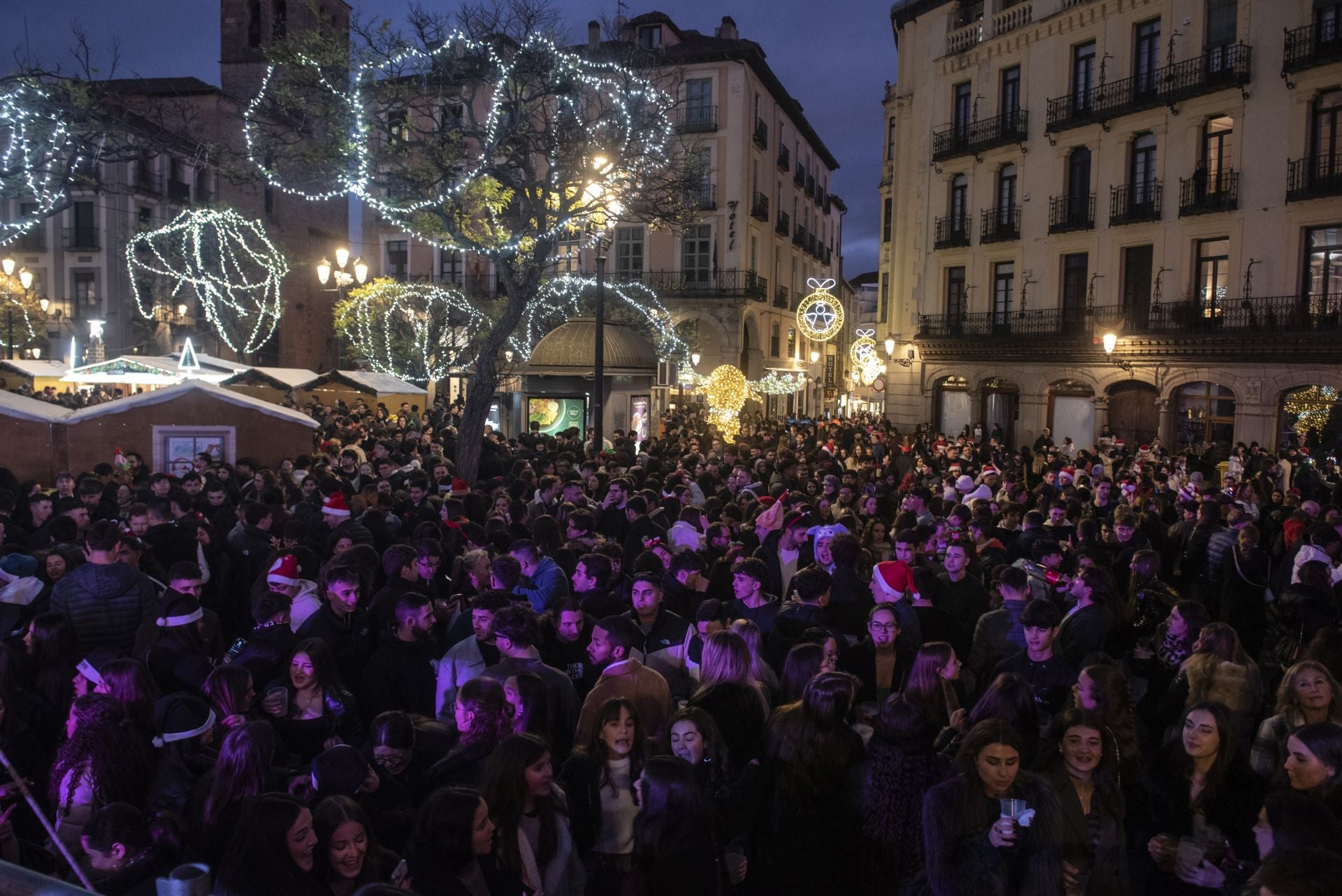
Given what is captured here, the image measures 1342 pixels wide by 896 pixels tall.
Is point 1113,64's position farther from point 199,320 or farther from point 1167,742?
point 199,320

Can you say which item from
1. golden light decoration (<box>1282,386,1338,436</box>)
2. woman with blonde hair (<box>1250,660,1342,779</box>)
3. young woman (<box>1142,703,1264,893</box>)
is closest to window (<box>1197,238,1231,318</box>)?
golden light decoration (<box>1282,386,1338,436</box>)

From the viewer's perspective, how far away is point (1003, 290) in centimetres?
2700

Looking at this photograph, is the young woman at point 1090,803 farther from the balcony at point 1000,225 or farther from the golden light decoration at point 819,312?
the balcony at point 1000,225

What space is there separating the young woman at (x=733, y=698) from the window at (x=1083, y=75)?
24405mm

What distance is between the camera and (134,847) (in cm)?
314

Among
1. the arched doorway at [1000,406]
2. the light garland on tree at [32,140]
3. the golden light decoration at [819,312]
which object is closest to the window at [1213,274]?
the arched doorway at [1000,406]

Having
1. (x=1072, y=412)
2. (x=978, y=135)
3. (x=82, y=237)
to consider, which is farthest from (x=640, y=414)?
(x=82, y=237)

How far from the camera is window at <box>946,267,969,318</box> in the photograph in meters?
28.0

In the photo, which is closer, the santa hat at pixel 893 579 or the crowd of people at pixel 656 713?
the crowd of people at pixel 656 713

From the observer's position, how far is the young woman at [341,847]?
3.08m

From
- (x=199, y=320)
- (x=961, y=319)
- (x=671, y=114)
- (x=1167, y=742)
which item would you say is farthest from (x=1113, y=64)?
(x=199, y=320)

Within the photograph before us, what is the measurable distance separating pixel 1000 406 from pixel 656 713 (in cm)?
2478

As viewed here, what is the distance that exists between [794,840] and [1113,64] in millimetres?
25307

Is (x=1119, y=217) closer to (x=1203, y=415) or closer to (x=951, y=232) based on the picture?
(x=951, y=232)
